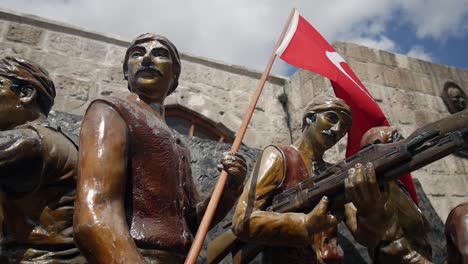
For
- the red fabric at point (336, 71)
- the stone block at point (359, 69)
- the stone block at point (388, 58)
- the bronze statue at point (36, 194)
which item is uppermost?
the stone block at point (388, 58)

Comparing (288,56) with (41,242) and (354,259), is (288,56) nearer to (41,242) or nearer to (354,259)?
(354,259)

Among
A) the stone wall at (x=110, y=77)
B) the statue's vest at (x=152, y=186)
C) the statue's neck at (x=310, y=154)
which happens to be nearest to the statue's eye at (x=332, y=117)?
the statue's neck at (x=310, y=154)

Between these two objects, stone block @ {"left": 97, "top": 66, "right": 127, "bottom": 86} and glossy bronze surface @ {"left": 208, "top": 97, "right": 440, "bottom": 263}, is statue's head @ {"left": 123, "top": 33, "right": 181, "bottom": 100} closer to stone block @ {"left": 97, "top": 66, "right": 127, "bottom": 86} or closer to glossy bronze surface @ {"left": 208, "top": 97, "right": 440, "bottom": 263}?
glossy bronze surface @ {"left": 208, "top": 97, "right": 440, "bottom": 263}

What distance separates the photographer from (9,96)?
5.34ft

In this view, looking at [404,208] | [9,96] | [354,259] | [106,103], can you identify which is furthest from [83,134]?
[354,259]

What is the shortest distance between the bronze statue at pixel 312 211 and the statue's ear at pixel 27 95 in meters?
1.04

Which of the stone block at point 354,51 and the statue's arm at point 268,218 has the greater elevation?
the stone block at point 354,51

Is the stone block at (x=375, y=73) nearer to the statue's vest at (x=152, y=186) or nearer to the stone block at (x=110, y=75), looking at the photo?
the stone block at (x=110, y=75)

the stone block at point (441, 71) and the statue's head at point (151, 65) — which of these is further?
the stone block at point (441, 71)

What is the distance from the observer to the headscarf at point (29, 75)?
167 centimetres

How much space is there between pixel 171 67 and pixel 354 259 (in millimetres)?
2392

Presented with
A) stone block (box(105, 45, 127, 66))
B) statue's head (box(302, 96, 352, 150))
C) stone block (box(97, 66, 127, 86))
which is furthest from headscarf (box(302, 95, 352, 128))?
stone block (box(105, 45, 127, 66))

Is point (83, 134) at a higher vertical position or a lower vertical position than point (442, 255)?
higher

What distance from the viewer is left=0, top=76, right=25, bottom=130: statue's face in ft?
5.28
